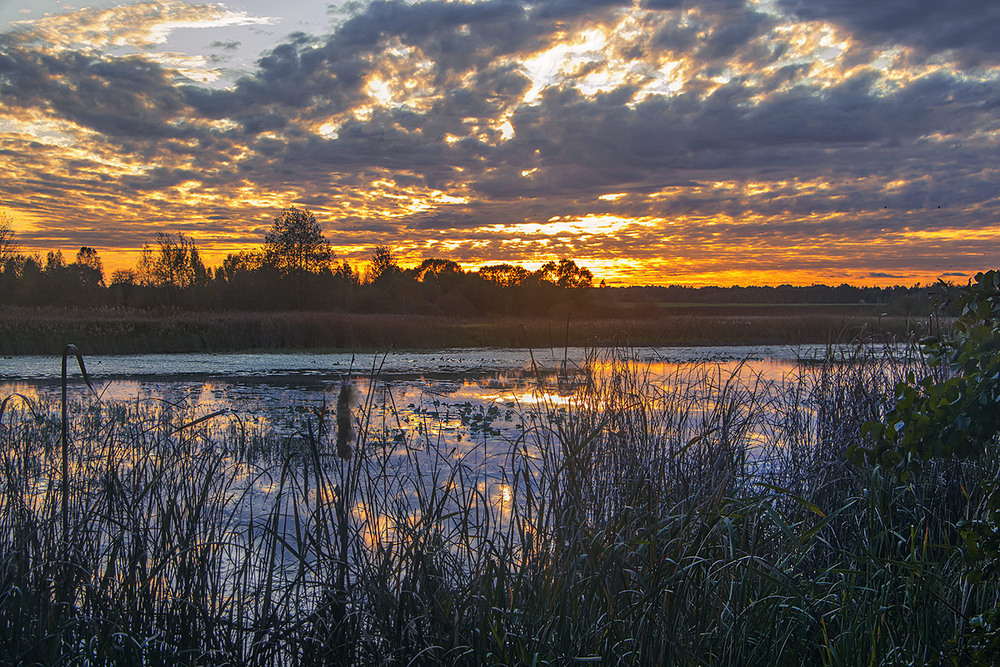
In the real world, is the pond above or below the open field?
below

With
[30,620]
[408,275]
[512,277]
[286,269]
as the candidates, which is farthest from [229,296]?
[30,620]

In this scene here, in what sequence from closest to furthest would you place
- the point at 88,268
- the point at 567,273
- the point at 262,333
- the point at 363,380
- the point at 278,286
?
the point at 363,380
the point at 262,333
the point at 278,286
the point at 88,268
the point at 567,273

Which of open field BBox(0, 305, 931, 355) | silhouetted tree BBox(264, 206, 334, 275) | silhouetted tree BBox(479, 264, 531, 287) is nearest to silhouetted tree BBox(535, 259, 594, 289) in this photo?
silhouetted tree BBox(479, 264, 531, 287)

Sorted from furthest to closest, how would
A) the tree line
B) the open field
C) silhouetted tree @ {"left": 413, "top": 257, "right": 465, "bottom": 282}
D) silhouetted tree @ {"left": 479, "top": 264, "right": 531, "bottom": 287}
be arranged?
silhouetted tree @ {"left": 479, "top": 264, "right": 531, "bottom": 287}
silhouetted tree @ {"left": 413, "top": 257, "right": 465, "bottom": 282}
the tree line
the open field

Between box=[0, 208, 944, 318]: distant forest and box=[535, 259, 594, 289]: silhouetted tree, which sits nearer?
box=[0, 208, 944, 318]: distant forest

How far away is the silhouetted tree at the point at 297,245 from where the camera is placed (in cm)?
4872

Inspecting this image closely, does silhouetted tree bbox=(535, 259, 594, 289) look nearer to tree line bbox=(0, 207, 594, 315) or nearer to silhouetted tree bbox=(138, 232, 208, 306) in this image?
tree line bbox=(0, 207, 594, 315)

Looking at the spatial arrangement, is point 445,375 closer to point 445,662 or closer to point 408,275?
point 445,662

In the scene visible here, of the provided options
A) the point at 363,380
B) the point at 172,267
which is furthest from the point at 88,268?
the point at 363,380

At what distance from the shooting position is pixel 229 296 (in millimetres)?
46156

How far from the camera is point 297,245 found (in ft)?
161

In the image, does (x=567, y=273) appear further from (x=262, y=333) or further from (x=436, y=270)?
(x=262, y=333)

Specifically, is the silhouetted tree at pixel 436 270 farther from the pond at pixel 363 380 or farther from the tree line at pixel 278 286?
the pond at pixel 363 380

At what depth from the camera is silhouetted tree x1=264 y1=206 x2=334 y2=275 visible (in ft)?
160
